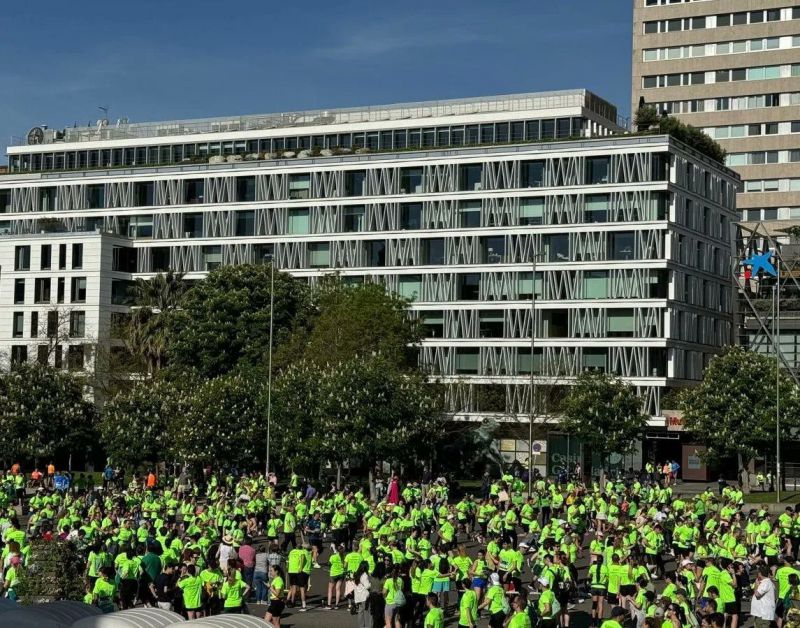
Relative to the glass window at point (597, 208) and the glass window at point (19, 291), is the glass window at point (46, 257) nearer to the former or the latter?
the glass window at point (19, 291)

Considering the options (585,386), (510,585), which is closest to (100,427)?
(585,386)

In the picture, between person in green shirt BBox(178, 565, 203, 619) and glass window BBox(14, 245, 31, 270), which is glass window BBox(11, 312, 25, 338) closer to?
glass window BBox(14, 245, 31, 270)

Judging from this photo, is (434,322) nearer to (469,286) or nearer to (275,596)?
(469,286)

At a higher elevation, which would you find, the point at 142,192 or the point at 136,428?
the point at 142,192

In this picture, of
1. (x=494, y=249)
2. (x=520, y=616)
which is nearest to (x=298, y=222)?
(x=494, y=249)

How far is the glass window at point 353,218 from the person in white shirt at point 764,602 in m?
68.9

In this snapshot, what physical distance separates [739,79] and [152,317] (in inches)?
2038

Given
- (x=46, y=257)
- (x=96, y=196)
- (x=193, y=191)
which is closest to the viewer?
(x=46, y=257)

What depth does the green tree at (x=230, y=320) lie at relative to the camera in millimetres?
78750

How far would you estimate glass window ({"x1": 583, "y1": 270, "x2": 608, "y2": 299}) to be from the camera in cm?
8656

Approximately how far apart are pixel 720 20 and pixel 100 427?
210 ft

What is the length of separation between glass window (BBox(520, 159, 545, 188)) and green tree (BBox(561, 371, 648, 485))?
21.8 meters

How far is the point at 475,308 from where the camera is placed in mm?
90312

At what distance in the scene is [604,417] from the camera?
6975cm
